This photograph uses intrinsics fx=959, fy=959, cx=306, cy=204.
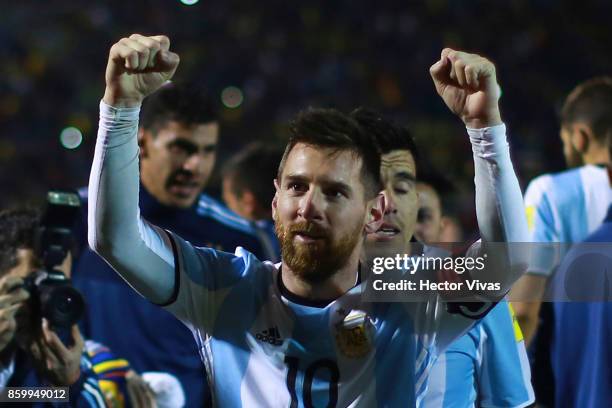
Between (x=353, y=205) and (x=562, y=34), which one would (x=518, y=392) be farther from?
(x=562, y=34)

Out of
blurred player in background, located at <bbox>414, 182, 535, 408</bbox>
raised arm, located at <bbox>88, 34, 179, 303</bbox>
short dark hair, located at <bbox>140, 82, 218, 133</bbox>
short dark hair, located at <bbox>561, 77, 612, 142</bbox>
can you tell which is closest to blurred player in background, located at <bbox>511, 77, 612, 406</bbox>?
short dark hair, located at <bbox>561, 77, 612, 142</bbox>

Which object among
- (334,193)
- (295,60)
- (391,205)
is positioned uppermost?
(295,60)

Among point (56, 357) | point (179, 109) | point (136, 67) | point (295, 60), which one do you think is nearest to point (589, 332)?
point (56, 357)

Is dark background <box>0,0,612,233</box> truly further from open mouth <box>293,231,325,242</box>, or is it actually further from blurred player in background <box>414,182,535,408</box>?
open mouth <box>293,231,325,242</box>

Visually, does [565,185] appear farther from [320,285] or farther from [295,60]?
[295,60]

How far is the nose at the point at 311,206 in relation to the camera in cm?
216

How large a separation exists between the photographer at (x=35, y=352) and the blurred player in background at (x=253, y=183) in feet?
6.55

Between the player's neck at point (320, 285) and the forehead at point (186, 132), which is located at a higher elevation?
the forehead at point (186, 132)

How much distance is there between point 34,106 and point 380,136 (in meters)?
7.42

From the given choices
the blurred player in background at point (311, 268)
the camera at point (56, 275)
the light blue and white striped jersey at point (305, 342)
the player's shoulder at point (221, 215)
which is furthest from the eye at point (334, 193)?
the player's shoulder at point (221, 215)

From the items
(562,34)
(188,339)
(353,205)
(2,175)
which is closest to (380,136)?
(353,205)

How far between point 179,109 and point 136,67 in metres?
2.40

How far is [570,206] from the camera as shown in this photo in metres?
3.93

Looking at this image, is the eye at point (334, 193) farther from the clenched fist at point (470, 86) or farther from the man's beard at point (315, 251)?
the clenched fist at point (470, 86)
